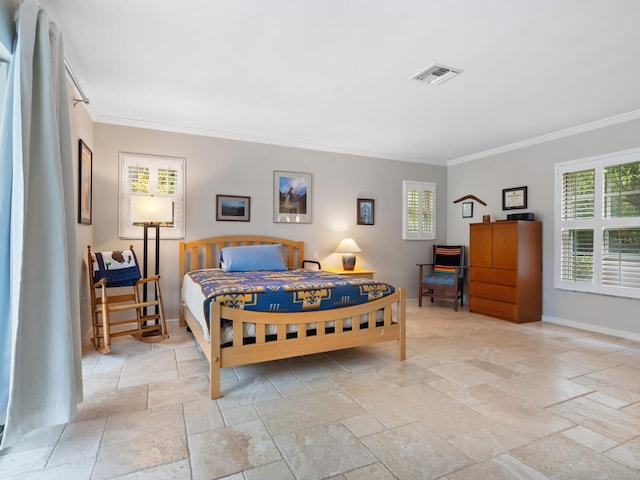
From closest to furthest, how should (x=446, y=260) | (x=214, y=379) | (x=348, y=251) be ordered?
(x=214, y=379), (x=348, y=251), (x=446, y=260)

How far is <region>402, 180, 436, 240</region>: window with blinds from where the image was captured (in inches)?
234

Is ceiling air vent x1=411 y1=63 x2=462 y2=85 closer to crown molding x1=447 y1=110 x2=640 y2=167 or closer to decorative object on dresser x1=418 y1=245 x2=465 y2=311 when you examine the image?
crown molding x1=447 y1=110 x2=640 y2=167

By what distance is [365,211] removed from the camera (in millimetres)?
5625

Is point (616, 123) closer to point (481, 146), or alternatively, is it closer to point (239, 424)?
point (481, 146)

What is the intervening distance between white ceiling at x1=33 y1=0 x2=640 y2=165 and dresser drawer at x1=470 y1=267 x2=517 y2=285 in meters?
1.82

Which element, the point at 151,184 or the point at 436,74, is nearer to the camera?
the point at 436,74

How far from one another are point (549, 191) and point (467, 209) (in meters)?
1.35

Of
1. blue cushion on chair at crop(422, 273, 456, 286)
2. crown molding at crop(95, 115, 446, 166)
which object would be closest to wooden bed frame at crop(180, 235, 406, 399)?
crown molding at crop(95, 115, 446, 166)

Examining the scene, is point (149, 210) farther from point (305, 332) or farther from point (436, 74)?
point (436, 74)

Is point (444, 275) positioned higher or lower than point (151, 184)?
lower

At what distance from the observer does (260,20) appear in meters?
2.25

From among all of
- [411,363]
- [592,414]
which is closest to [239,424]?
[411,363]

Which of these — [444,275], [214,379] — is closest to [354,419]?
[214,379]

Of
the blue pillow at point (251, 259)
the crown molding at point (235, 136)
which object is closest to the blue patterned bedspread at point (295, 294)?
the blue pillow at point (251, 259)
